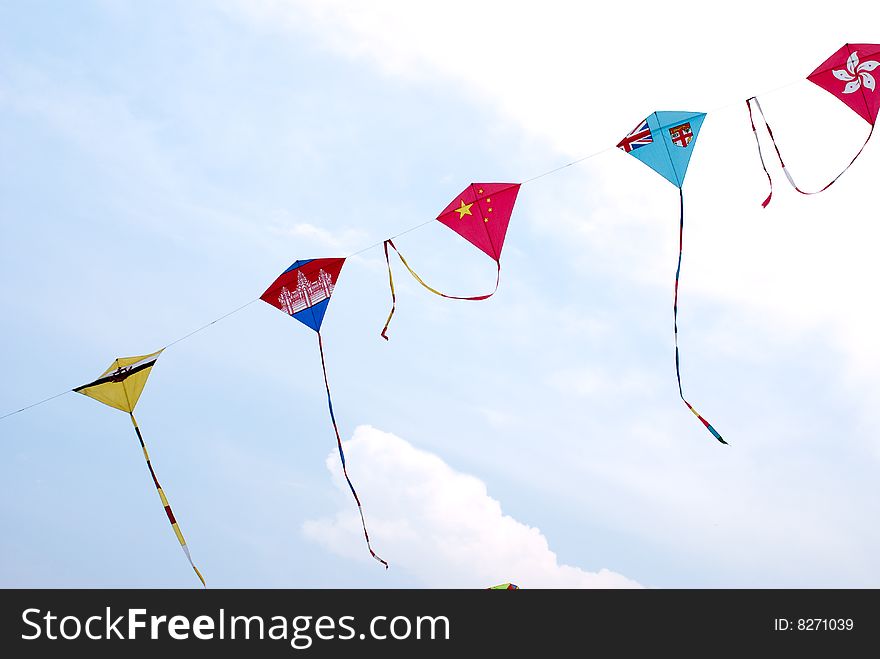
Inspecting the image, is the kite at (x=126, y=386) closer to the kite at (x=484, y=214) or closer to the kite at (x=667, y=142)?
the kite at (x=484, y=214)

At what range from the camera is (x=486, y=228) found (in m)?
8.02

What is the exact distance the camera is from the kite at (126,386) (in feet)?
28.1

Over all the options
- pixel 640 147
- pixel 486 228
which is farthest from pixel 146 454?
pixel 640 147

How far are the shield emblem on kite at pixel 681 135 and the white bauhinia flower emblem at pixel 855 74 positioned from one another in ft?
4.89

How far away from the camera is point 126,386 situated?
28.2ft

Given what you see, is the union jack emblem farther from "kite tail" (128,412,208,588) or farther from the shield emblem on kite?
"kite tail" (128,412,208,588)

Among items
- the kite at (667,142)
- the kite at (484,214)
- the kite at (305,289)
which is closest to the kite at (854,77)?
the kite at (667,142)

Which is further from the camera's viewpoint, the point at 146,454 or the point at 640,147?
the point at 146,454

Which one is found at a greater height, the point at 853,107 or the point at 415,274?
the point at 853,107

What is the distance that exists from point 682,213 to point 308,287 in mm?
4261

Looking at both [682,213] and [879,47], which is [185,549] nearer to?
[682,213]
